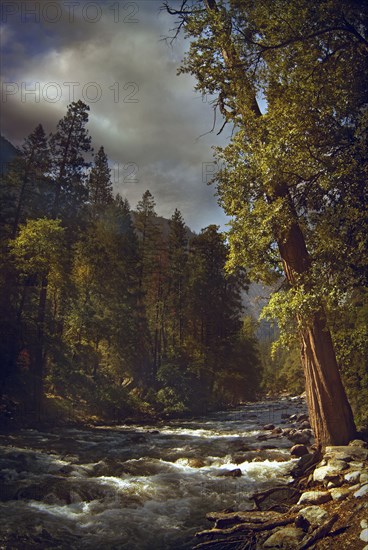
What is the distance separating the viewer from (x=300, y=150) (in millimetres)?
8352

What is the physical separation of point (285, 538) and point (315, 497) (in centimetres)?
150

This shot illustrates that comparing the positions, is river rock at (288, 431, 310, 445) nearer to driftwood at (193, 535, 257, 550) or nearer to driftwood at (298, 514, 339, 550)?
driftwood at (193, 535, 257, 550)

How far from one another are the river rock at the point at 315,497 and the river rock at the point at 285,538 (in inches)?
42.3

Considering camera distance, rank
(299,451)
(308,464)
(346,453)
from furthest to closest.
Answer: (299,451) → (308,464) → (346,453)

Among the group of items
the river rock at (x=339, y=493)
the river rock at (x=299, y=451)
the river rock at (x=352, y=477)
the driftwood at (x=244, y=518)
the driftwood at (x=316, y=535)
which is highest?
the river rock at (x=352, y=477)

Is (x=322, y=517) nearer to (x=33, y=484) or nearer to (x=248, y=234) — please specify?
(x=248, y=234)

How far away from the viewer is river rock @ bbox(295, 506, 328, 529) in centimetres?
631

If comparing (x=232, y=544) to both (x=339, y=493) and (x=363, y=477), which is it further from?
(x=363, y=477)

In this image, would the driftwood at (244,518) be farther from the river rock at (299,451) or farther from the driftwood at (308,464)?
the river rock at (299,451)

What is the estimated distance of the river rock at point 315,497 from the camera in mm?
7168

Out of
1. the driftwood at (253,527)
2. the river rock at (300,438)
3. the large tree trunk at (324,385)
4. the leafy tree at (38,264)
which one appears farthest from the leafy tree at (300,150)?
the leafy tree at (38,264)

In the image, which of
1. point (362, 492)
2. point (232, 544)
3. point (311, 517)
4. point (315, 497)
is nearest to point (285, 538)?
point (311, 517)

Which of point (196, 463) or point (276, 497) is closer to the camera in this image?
point (276, 497)

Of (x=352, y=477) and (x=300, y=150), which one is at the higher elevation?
(x=300, y=150)
